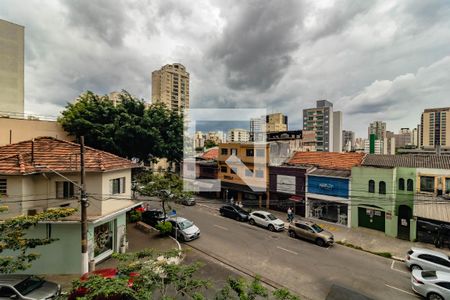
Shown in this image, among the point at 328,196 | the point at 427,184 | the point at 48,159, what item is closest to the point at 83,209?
the point at 48,159

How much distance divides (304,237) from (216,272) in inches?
344

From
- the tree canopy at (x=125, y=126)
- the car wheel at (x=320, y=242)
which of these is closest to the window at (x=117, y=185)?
the tree canopy at (x=125, y=126)

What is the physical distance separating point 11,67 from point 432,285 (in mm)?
45816

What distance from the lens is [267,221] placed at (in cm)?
2106

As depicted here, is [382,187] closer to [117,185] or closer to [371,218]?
[371,218]

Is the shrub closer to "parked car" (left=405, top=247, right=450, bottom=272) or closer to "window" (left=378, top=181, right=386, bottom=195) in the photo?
Result: "parked car" (left=405, top=247, right=450, bottom=272)

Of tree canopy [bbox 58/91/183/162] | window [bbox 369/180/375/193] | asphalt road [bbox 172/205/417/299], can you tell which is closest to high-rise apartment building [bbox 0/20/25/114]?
tree canopy [bbox 58/91/183/162]

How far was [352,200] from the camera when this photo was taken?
2175 centimetres

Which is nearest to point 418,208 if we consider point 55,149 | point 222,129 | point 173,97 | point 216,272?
point 216,272

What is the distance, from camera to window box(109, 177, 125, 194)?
1446cm

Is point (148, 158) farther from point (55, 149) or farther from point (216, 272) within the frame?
point (216, 272)

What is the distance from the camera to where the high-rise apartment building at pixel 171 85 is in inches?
3615

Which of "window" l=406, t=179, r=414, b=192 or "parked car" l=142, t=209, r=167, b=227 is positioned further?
"parked car" l=142, t=209, r=167, b=227

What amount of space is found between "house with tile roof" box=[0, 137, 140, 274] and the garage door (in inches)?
840
